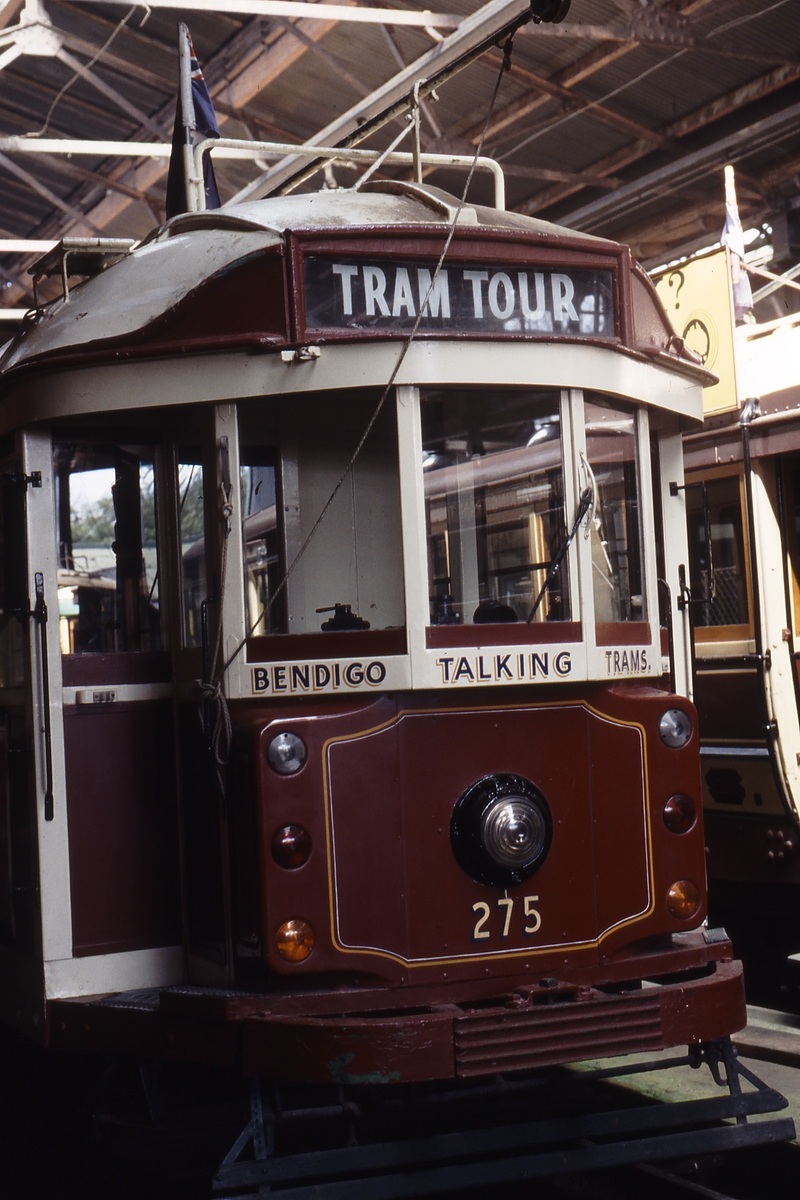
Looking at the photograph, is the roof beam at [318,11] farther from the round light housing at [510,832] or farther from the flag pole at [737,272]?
the round light housing at [510,832]

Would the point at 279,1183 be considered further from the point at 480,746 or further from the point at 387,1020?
the point at 480,746

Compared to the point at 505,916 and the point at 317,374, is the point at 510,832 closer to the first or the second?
the point at 505,916

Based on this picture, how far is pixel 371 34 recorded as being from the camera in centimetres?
946

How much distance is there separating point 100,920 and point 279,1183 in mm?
1013

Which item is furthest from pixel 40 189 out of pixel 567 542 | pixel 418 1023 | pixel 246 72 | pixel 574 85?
pixel 418 1023

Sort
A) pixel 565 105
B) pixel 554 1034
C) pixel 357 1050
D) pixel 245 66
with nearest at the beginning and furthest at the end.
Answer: pixel 357 1050
pixel 554 1034
pixel 245 66
pixel 565 105

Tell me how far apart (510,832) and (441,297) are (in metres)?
1.66

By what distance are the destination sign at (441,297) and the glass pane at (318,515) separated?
0.27 m

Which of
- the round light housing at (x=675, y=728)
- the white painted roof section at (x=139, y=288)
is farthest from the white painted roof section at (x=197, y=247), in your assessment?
the round light housing at (x=675, y=728)

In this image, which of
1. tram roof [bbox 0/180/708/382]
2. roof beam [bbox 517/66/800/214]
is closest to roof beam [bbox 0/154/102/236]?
roof beam [bbox 517/66/800/214]

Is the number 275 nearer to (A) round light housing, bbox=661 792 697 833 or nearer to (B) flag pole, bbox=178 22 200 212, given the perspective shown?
(A) round light housing, bbox=661 792 697 833

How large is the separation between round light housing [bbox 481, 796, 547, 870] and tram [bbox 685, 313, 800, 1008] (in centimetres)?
277

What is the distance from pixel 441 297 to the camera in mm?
4035

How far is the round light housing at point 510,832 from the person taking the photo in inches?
155
